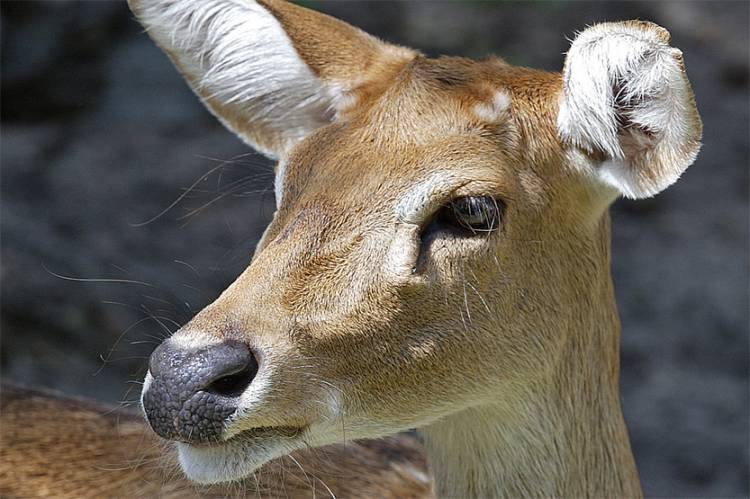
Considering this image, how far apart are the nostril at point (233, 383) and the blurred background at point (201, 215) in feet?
9.16

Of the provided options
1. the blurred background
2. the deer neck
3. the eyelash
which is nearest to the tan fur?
the deer neck

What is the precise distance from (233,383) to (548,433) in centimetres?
111

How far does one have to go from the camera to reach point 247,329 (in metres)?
3.09

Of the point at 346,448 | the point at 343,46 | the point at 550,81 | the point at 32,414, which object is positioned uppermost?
the point at 550,81

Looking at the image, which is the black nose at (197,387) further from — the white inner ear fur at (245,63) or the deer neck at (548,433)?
the white inner ear fur at (245,63)

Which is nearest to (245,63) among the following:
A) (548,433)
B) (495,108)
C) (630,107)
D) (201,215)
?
(495,108)

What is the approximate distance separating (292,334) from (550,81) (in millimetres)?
1133

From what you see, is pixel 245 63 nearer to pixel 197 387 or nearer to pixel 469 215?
pixel 469 215

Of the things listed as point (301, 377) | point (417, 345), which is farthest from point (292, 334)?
point (417, 345)

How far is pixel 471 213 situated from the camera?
11.1 feet

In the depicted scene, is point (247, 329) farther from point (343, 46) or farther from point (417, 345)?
point (343, 46)

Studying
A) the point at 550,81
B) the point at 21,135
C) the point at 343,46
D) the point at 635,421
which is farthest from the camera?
the point at 21,135

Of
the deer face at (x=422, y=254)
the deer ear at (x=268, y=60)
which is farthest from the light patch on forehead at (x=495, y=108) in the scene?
the deer ear at (x=268, y=60)

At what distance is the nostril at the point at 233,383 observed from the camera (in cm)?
300
